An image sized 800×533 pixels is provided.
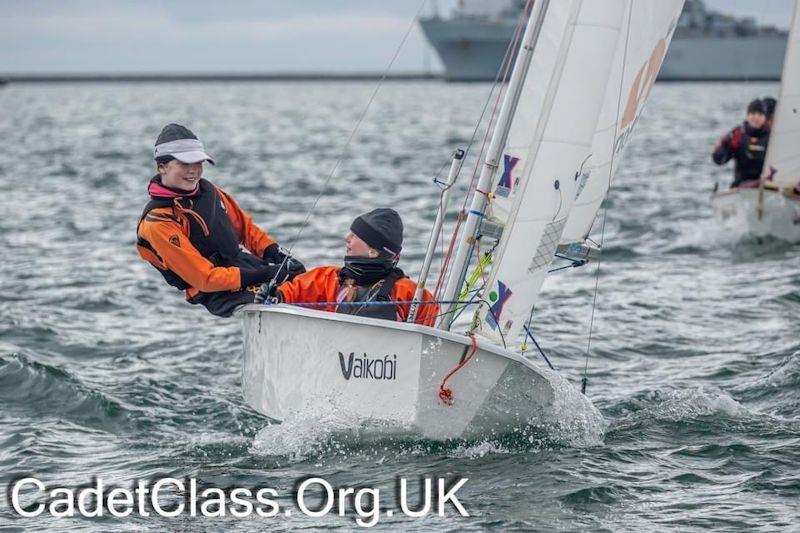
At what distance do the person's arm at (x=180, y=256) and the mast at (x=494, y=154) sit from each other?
43.0 inches

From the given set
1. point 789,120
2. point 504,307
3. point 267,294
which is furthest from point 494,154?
point 789,120

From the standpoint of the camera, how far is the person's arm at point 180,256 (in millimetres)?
5629

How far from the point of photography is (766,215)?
12.3m

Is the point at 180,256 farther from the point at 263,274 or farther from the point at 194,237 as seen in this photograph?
the point at 263,274

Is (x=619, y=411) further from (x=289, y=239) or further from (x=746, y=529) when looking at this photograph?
(x=289, y=239)

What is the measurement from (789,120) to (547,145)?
743 cm

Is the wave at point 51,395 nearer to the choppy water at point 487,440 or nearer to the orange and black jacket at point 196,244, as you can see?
the choppy water at point 487,440

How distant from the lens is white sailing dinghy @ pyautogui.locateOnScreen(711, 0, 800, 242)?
12.0 metres

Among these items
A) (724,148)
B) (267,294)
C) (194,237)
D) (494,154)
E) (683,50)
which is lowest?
(267,294)

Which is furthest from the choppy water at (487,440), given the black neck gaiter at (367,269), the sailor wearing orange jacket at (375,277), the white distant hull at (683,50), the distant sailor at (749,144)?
the white distant hull at (683,50)

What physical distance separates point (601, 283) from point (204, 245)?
568 centimetres

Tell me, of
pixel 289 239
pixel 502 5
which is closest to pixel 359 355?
pixel 289 239

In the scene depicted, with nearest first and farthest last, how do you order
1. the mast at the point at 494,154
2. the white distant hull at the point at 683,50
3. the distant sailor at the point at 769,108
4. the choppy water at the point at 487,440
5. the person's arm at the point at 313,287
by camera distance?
the choppy water at the point at 487,440 < the mast at the point at 494,154 < the person's arm at the point at 313,287 < the distant sailor at the point at 769,108 < the white distant hull at the point at 683,50

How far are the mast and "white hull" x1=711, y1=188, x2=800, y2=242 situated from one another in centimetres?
749
